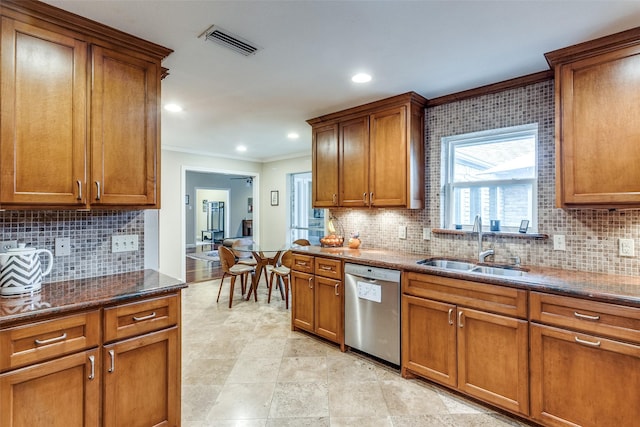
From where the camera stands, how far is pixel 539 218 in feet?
8.35

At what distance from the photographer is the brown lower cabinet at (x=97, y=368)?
141cm

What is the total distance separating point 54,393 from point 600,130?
332 centimetres

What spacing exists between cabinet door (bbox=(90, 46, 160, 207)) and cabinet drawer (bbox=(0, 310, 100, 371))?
26.6 inches

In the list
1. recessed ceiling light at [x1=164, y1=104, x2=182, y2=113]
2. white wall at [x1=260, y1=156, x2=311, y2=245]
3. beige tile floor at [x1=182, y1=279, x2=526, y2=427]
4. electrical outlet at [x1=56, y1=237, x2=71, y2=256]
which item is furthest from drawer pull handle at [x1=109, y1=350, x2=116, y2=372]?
white wall at [x1=260, y1=156, x2=311, y2=245]

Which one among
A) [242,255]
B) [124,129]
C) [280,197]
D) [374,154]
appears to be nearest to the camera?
[124,129]

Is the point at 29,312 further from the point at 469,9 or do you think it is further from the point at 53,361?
the point at 469,9

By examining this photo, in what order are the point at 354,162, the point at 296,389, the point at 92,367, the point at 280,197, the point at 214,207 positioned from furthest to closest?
the point at 214,207 → the point at 280,197 → the point at 354,162 → the point at 296,389 → the point at 92,367

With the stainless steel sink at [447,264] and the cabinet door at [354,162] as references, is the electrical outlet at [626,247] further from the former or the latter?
the cabinet door at [354,162]

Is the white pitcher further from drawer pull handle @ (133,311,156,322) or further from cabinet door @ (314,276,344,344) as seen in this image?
cabinet door @ (314,276,344,344)

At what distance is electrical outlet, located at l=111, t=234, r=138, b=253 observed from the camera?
2.22 metres

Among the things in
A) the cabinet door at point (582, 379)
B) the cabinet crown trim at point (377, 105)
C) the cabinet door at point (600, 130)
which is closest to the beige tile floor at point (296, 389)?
the cabinet door at point (582, 379)

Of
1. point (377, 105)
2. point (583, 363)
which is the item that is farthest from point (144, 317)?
point (377, 105)

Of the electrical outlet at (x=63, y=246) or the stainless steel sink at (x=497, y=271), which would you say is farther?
the stainless steel sink at (x=497, y=271)

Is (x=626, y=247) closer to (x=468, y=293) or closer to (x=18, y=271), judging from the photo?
(x=468, y=293)
